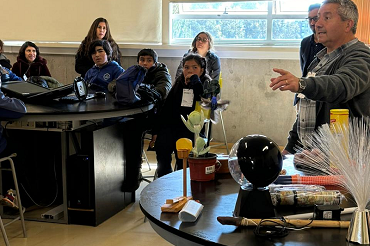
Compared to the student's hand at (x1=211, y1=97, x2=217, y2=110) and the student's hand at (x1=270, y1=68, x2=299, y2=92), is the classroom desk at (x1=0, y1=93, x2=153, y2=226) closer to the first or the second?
the student's hand at (x1=211, y1=97, x2=217, y2=110)

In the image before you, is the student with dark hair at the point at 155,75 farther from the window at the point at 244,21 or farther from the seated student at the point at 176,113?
the window at the point at 244,21

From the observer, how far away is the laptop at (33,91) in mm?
3719

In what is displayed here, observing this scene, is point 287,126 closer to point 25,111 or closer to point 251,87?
point 251,87

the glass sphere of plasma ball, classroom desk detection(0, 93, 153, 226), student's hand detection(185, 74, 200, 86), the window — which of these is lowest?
classroom desk detection(0, 93, 153, 226)

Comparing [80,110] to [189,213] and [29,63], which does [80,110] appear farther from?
[29,63]

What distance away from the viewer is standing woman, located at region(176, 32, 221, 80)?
18.8ft

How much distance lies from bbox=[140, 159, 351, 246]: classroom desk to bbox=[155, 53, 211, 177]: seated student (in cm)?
201

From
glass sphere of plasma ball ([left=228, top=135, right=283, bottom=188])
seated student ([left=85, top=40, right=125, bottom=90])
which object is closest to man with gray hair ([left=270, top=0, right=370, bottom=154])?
glass sphere of plasma ball ([left=228, top=135, right=283, bottom=188])

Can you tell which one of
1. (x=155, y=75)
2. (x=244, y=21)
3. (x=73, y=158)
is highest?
(x=244, y=21)

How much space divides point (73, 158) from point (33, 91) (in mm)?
620

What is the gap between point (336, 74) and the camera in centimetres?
228

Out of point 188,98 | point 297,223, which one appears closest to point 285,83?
point 297,223

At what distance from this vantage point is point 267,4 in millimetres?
6270

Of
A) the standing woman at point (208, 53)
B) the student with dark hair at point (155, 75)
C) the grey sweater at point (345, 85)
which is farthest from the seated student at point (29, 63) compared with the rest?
the grey sweater at point (345, 85)
